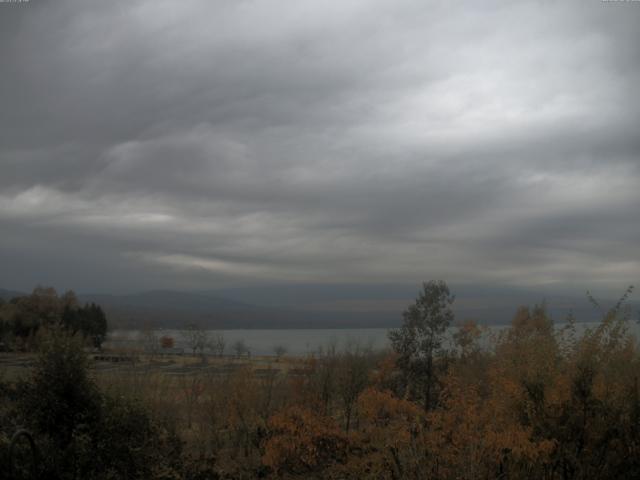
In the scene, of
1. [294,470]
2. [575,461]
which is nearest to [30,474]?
[294,470]

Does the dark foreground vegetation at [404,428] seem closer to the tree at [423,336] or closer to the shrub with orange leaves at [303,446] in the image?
the shrub with orange leaves at [303,446]

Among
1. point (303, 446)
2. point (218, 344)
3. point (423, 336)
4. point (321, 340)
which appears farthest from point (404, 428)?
point (218, 344)

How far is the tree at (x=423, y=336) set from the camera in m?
24.1

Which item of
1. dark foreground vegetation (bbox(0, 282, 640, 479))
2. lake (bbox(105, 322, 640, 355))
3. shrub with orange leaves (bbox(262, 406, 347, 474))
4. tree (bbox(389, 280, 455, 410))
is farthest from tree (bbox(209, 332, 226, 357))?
shrub with orange leaves (bbox(262, 406, 347, 474))

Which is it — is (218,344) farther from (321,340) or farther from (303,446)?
(303,446)

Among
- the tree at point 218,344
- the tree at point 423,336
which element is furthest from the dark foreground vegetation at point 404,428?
the tree at point 218,344

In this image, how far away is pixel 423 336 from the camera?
2419 cm

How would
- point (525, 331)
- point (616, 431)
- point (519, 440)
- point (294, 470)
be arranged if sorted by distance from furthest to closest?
point (525, 331) → point (294, 470) → point (616, 431) → point (519, 440)

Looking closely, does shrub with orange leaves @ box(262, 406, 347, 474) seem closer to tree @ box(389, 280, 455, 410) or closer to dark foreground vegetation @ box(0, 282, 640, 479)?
dark foreground vegetation @ box(0, 282, 640, 479)

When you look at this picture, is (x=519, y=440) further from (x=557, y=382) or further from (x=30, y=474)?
(x=30, y=474)

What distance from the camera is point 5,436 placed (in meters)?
10.7

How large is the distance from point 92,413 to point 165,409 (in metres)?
9.68

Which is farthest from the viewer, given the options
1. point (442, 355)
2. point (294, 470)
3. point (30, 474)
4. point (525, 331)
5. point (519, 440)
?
point (442, 355)

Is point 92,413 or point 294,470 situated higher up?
point 92,413
